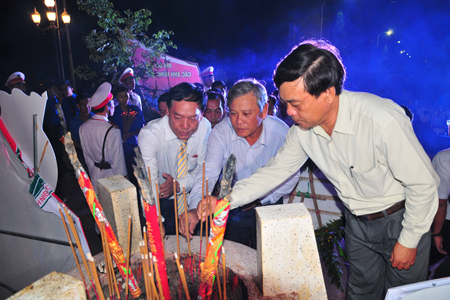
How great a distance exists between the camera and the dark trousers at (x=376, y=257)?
63.6 inches

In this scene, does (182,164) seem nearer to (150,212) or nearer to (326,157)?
(326,157)

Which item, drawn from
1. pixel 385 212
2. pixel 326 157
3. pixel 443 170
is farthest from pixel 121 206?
pixel 443 170

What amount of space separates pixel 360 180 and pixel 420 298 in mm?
700

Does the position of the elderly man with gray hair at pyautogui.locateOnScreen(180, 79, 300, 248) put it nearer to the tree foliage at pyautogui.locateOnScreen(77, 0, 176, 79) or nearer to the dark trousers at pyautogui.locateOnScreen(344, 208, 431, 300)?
the dark trousers at pyautogui.locateOnScreen(344, 208, 431, 300)

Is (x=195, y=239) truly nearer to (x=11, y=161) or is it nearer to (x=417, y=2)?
(x=11, y=161)

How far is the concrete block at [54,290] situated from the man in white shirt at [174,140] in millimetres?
1422

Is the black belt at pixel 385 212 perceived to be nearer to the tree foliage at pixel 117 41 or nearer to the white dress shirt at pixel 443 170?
the white dress shirt at pixel 443 170

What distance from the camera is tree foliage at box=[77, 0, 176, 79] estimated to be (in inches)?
276

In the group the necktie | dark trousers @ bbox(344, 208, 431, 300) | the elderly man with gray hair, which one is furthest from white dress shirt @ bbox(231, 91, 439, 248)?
the necktie

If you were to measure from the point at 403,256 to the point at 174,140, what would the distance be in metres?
2.01

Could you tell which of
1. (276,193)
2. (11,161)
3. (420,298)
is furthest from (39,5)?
(420,298)

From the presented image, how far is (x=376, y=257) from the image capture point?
1840 mm

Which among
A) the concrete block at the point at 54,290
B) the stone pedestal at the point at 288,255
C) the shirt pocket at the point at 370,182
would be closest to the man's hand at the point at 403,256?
the shirt pocket at the point at 370,182

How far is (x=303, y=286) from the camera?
4.36 feet
